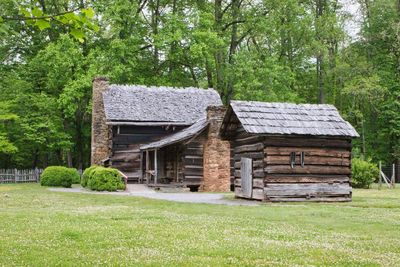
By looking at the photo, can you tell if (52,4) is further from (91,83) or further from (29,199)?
(29,199)

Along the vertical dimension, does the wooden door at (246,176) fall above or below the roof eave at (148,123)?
below

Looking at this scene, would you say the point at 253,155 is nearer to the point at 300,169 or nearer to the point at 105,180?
the point at 300,169

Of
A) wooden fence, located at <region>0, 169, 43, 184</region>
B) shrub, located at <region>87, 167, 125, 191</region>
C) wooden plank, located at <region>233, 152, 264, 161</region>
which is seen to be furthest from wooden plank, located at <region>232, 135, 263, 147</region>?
wooden fence, located at <region>0, 169, 43, 184</region>

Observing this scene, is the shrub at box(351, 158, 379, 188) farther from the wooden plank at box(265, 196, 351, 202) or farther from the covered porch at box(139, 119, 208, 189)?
the wooden plank at box(265, 196, 351, 202)

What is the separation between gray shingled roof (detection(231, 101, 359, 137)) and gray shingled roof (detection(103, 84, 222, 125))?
14.0m

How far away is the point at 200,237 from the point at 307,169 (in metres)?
13.8

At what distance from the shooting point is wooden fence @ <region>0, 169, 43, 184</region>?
4797 cm

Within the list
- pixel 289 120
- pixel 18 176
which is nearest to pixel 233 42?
pixel 18 176

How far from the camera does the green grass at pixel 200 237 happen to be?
10117mm

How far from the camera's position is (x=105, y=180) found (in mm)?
32594

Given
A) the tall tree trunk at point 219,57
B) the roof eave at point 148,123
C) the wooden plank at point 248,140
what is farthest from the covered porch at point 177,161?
the tall tree trunk at point 219,57

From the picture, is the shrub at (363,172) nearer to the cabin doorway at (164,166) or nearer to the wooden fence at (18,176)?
the cabin doorway at (164,166)

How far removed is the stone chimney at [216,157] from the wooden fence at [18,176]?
2073cm

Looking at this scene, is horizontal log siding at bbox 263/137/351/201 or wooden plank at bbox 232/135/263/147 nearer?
horizontal log siding at bbox 263/137/351/201
